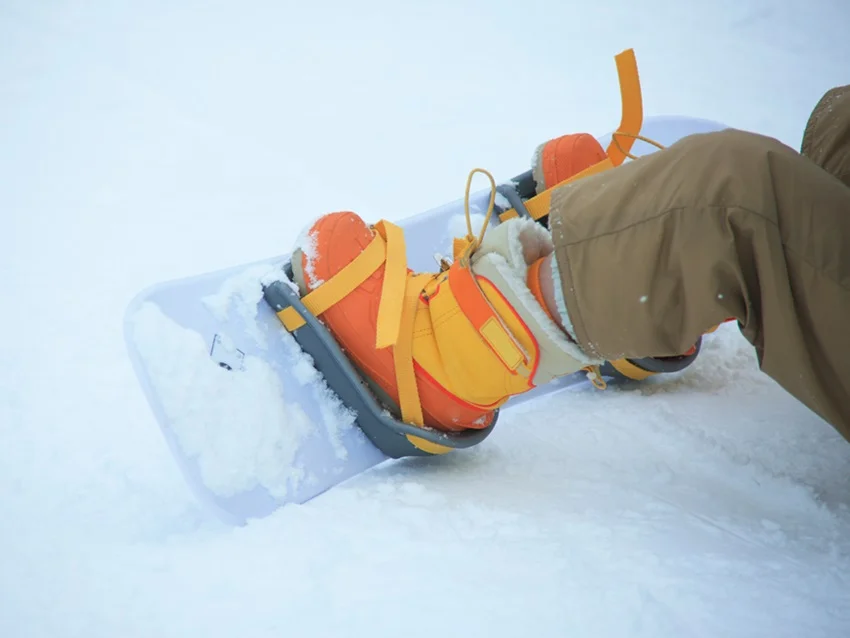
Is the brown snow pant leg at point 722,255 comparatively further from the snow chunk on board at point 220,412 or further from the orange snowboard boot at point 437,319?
the snow chunk on board at point 220,412

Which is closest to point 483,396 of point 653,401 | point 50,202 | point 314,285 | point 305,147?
point 314,285

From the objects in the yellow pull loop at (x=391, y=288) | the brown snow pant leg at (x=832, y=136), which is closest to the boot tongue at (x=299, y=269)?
the yellow pull loop at (x=391, y=288)

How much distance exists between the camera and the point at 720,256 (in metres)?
0.73

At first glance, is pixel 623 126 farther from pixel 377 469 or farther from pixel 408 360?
pixel 377 469

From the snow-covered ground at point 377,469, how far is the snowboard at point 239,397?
72mm

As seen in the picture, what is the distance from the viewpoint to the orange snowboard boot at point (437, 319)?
37.4 inches

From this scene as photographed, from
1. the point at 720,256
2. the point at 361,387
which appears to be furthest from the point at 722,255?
the point at 361,387

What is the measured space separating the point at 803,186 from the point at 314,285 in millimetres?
735

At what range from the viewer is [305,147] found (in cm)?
272

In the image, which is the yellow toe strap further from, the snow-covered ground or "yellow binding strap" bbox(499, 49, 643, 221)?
"yellow binding strap" bbox(499, 49, 643, 221)

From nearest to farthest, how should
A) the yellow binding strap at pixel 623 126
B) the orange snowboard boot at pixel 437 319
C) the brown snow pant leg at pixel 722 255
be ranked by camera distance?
the brown snow pant leg at pixel 722 255, the orange snowboard boot at pixel 437 319, the yellow binding strap at pixel 623 126

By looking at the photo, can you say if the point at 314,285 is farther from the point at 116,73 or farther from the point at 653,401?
the point at 116,73

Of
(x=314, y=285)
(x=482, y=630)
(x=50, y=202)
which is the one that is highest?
(x=50, y=202)

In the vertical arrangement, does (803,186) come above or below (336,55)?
below
